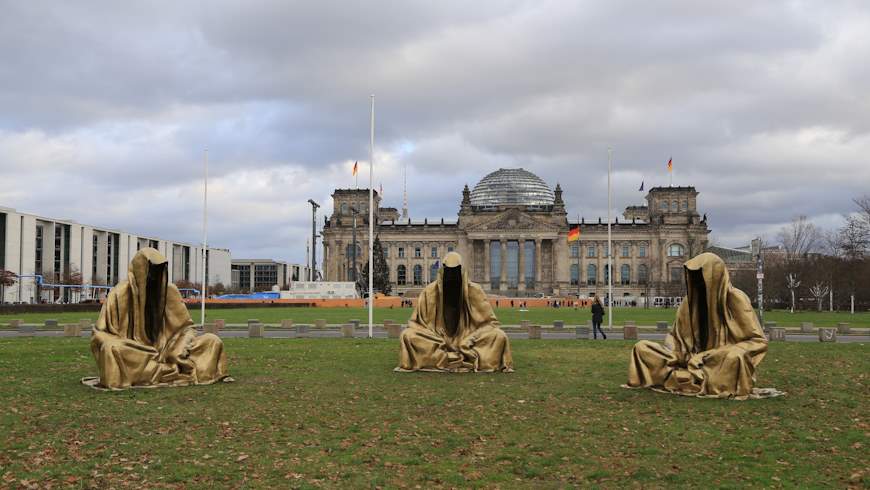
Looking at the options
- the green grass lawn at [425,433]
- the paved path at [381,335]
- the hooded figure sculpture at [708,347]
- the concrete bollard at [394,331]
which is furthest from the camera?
the paved path at [381,335]

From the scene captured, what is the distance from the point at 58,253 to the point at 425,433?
106738 mm

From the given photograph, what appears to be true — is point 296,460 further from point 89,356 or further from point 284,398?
point 89,356

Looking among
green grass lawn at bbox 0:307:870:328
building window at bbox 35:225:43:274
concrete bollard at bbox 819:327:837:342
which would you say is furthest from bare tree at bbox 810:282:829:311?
building window at bbox 35:225:43:274

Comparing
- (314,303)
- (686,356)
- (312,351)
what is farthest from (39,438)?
(314,303)

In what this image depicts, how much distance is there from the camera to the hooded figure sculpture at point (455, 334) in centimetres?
1617

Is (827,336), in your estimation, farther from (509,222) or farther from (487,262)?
(509,222)

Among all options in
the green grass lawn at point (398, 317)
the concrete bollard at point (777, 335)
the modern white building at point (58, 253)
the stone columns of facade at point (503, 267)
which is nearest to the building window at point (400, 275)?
the stone columns of facade at point (503, 267)

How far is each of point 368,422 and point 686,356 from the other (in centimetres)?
611

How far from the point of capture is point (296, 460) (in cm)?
877

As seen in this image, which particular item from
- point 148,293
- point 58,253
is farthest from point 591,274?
point 148,293

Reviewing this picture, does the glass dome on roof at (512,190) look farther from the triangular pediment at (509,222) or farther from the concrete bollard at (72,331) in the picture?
the concrete bollard at (72,331)

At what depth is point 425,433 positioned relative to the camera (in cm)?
1028

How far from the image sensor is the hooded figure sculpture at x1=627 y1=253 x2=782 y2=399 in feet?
42.1

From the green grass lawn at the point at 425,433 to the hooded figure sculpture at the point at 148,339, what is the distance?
1.60 feet
